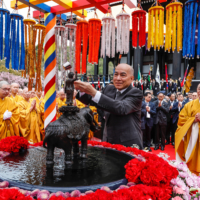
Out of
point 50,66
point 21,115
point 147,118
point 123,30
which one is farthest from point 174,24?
point 147,118

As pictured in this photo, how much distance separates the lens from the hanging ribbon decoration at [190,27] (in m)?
1.59

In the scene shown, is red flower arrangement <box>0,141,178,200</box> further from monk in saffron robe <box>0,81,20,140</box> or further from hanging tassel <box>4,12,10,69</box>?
monk in saffron robe <box>0,81,20,140</box>

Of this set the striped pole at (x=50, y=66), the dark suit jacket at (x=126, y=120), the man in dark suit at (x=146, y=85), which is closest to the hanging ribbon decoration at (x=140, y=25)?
the dark suit jacket at (x=126, y=120)

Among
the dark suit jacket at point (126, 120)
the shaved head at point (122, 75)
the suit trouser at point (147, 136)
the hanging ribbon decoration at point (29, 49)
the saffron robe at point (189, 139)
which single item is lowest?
the suit trouser at point (147, 136)

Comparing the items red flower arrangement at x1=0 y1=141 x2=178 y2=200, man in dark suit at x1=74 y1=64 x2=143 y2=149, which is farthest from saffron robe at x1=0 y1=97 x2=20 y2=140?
red flower arrangement at x1=0 y1=141 x2=178 y2=200

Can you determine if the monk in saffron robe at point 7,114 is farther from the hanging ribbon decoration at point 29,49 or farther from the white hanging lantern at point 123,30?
the white hanging lantern at point 123,30

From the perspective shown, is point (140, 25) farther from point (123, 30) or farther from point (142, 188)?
point (142, 188)

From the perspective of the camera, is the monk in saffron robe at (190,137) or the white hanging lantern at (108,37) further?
the monk in saffron robe at (190,137)

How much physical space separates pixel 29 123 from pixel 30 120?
81 mm

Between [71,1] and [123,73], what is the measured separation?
3.95 ft

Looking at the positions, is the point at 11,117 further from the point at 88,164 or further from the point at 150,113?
the point at 150,113

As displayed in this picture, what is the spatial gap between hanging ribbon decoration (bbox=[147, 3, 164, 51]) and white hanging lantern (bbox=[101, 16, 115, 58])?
1.24 feet

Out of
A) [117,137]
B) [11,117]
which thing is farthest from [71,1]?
[11,117]

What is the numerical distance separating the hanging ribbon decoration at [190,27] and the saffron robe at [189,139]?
1.65m
